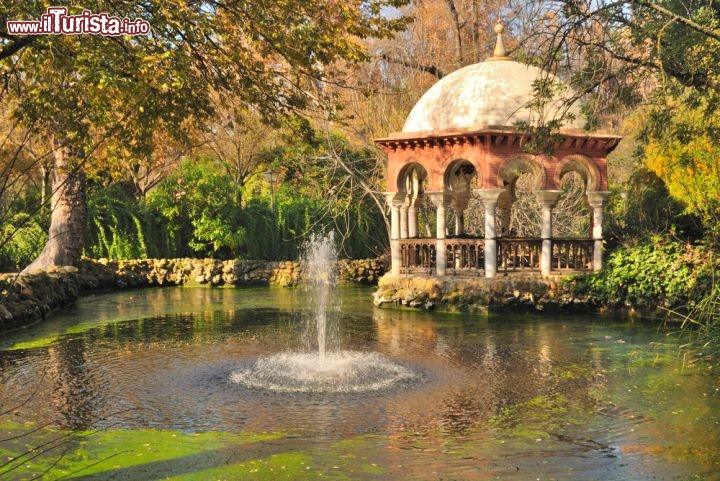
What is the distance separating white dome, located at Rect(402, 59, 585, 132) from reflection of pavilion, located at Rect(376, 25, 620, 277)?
0.07 feet

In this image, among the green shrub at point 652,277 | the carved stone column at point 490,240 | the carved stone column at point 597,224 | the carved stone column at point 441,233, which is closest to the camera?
the green shrub at point 652,277

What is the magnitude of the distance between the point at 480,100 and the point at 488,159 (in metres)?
1.48

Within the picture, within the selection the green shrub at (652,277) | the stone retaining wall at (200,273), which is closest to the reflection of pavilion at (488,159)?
the green shrub at (652,277)

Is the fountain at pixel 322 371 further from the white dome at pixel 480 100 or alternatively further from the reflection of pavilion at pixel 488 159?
the white dome at pixel 480 100

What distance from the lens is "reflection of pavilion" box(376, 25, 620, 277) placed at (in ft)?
57.9

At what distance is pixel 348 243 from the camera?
1132 inches

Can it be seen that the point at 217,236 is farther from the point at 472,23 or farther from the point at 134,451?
the point at 134,451

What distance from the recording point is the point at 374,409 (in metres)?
8.39

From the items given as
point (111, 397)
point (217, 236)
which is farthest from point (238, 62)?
point (217, 236)

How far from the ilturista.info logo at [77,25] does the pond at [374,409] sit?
4125 millimetres

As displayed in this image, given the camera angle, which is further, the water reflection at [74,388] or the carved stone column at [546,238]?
the carved stone column at [546,238]

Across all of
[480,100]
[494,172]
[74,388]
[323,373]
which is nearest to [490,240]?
[494,172]

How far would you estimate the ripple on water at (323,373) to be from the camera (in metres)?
9.54

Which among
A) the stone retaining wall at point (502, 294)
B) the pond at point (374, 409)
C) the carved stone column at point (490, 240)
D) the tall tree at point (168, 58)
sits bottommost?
the pond at point (374, 409)
